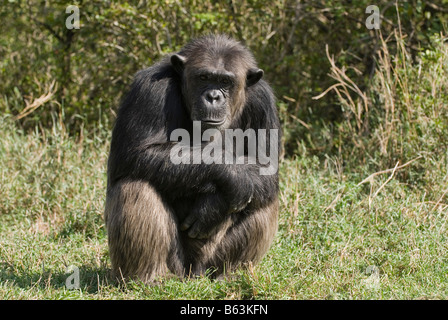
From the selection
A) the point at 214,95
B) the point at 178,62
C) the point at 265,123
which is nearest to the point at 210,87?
the point at 214,95

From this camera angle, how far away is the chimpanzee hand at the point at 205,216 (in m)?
6.02

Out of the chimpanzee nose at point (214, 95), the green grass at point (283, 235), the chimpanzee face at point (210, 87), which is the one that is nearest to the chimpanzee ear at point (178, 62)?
the chimpanzee face at point (210, 87)

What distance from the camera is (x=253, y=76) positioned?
6.52 m

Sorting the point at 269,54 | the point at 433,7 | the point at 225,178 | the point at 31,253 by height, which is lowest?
the point at 31,253

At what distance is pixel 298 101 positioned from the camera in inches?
432

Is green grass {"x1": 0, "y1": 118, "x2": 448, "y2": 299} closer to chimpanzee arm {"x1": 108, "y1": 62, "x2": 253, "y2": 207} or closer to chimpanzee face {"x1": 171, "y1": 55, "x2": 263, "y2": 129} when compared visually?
chimpanzee arm {"x1": 108, "y1": 62, "x2": 253, "y2": 207}

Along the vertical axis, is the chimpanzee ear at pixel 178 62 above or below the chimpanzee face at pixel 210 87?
above

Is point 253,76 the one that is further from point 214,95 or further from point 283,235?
point 283,235

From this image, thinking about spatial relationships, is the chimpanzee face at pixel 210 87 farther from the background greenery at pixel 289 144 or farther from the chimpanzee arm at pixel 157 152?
the background greenery at pixel 289 144

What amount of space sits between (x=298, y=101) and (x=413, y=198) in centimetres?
335

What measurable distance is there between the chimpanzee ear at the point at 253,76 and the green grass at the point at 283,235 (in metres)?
1.75
